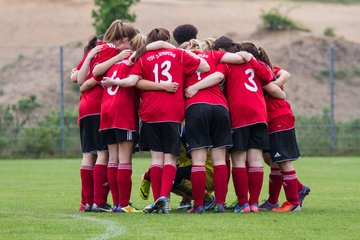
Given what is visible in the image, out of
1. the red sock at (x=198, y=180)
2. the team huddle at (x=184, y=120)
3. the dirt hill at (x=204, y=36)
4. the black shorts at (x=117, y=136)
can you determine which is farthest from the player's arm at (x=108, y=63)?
the dirt hill at (x=204, y=36)

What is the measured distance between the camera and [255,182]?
36.8 ft

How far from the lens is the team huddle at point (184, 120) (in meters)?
10.9

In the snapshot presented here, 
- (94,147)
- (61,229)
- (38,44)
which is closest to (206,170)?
(94,147)

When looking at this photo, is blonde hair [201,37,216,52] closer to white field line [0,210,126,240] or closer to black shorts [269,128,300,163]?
black shorts [269,128,300,163]

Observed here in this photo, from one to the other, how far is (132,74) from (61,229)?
217 centimetres

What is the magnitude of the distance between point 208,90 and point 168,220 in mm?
1604

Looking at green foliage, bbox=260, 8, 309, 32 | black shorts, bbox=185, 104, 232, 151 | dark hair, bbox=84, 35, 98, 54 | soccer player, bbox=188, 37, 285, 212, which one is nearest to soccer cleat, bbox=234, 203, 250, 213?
soccer player, bbox=188, 37, 285, 212

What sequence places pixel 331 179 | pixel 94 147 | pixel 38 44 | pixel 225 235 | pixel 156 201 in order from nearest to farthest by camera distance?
pixel 225 235
pixel 156 201
pixel 94 147
pixel 331 179
pixel 38 44

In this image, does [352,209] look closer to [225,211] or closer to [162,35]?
[225,211]

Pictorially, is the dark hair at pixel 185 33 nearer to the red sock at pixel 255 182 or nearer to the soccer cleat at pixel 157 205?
the red sock at pixel 255 182

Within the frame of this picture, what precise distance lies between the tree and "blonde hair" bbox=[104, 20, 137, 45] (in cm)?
1816

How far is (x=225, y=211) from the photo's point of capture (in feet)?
37.2

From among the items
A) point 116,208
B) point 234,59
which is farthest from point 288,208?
point 116,208

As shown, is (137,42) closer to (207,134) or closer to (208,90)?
(208,90)
